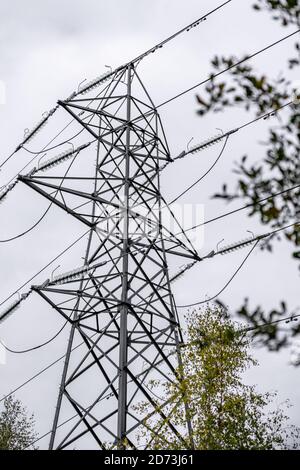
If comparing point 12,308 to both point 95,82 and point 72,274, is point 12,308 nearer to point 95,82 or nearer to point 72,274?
point 72,274

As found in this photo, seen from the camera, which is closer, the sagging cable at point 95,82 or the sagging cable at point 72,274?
the sagging cable at point 72,274

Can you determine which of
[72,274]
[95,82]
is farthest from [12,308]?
[95,82]

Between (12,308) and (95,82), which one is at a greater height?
(95,82)

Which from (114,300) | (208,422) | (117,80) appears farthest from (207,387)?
(117,80)

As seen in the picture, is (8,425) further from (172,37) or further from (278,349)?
(278,349)

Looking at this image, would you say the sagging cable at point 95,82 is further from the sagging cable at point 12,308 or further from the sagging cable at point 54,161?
the sagging cable at point 12,308

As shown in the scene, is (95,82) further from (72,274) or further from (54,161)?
(72,274)

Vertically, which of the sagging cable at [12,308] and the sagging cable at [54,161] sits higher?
the sagging cable at [54,161]

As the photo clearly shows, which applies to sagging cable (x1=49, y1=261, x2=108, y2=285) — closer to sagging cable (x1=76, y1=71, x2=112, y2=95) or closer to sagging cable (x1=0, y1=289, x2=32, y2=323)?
sagging cable (x1=0, y1=289, x2=32, y2=323)

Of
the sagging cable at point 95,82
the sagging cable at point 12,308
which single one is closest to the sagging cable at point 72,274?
the sagging cable at point 12,308

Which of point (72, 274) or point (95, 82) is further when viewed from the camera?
point (95, 82)

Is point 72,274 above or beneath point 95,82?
beneath

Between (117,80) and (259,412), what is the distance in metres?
10.9

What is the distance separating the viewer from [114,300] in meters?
13.3
